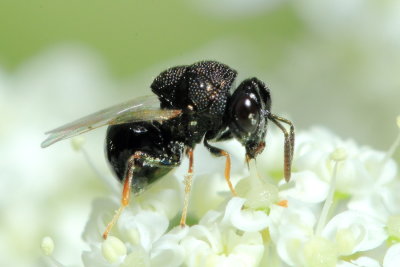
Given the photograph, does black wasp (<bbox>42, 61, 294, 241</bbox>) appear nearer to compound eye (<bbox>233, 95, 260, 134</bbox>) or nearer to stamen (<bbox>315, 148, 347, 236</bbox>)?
compound eye (<bbox>233, 95, 260, 134</bbox>)

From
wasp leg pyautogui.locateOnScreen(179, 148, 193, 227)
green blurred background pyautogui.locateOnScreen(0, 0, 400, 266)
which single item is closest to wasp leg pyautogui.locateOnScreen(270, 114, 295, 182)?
wasp leg pyautogui.locateOnScreen(179, 148, 193, 227)

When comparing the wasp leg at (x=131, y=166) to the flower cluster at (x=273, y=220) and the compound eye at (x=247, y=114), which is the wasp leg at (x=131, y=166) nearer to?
the flower cluster at (x=273, y=220)

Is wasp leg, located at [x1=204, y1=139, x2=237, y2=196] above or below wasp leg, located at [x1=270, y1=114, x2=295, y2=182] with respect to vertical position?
below

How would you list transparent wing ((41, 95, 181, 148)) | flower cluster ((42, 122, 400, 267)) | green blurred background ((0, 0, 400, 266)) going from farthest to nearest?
green blurred background ((0, 0, 400, 266)) → transparent wing ((41, 95, 181, 148)) → flower cluster ((42, 122, 400, 267))

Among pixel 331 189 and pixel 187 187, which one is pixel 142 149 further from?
pixel 331 189

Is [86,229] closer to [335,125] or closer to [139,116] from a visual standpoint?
[139,116]

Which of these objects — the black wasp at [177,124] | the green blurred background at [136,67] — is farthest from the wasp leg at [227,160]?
the green blurred background at [136,67]
